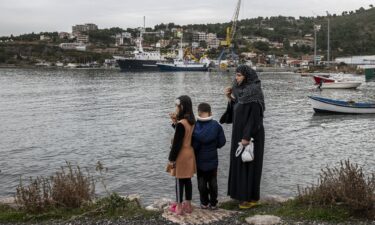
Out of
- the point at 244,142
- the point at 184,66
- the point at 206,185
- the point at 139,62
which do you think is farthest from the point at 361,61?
the point at 244,142

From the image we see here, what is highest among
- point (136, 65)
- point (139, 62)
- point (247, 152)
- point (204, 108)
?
point (139, 62)

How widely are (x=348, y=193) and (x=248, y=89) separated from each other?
1931 millimetres

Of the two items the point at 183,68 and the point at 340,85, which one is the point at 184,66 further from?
the point at 340,85

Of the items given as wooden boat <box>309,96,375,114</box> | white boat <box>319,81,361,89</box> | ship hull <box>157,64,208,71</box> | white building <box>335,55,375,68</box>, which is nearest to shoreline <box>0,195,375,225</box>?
wooden boat <box>309,96,375,114</box>

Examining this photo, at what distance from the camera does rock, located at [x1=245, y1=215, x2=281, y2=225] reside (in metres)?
6.26

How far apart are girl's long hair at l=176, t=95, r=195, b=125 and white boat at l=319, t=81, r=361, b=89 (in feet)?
163

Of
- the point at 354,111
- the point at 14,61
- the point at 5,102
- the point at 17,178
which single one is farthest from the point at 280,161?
the point at 14,61

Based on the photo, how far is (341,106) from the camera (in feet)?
92.3

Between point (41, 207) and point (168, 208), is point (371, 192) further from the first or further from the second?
point (41, 207)

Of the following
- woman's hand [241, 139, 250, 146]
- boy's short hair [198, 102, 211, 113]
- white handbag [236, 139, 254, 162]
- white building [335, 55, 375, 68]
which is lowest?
white handbag [236, 139, 254, 162]

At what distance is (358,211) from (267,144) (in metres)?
11.8

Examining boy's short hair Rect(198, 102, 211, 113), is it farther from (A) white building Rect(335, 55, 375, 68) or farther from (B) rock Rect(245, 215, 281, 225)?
(A) white building Rect(335, 55, 375, 68)

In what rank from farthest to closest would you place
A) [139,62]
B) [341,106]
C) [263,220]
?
[139,62]
[341,106]
[263,220]

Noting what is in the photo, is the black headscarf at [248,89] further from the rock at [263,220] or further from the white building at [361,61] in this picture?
the white building at [361,61]
